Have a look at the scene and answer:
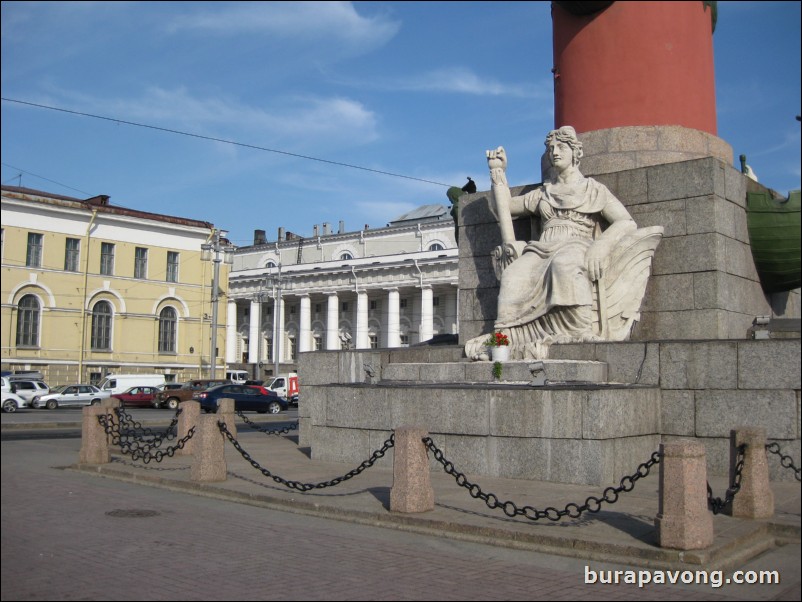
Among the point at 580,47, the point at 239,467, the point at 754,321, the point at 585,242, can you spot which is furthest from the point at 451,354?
the point at 580,47

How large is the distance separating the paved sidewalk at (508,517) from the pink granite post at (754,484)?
0.12 m

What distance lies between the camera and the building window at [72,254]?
12.5 feet

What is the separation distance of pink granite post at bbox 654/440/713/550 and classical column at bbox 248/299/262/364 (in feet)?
168

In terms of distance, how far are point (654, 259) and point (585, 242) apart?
3.14ft

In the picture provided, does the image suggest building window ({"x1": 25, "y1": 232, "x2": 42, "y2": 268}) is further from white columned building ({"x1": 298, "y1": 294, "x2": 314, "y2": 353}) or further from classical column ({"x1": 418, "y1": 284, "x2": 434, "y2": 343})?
white columned building ({"x1": 298, "y1": 294, "x2": 314, "y2": 353})

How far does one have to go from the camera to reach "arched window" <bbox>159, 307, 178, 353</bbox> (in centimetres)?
482

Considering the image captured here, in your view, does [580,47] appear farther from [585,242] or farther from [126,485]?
[126,485]

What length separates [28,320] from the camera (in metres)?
3.05

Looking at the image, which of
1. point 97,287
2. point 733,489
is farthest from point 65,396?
point 733,489

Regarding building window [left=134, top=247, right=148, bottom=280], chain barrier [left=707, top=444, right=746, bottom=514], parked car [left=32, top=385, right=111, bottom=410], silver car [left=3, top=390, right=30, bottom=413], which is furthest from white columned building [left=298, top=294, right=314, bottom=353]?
silver car [left=3, top=390, right=30, bottom=413]

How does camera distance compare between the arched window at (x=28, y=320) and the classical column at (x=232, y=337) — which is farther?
the classical column at (x=232, y=337)

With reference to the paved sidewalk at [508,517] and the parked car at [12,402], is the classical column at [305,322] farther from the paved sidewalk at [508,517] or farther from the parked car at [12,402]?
the parked car at [12,402]

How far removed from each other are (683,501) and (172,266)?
3.76m


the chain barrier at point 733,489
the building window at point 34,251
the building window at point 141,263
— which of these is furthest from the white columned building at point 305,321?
the building window at point 34,251
